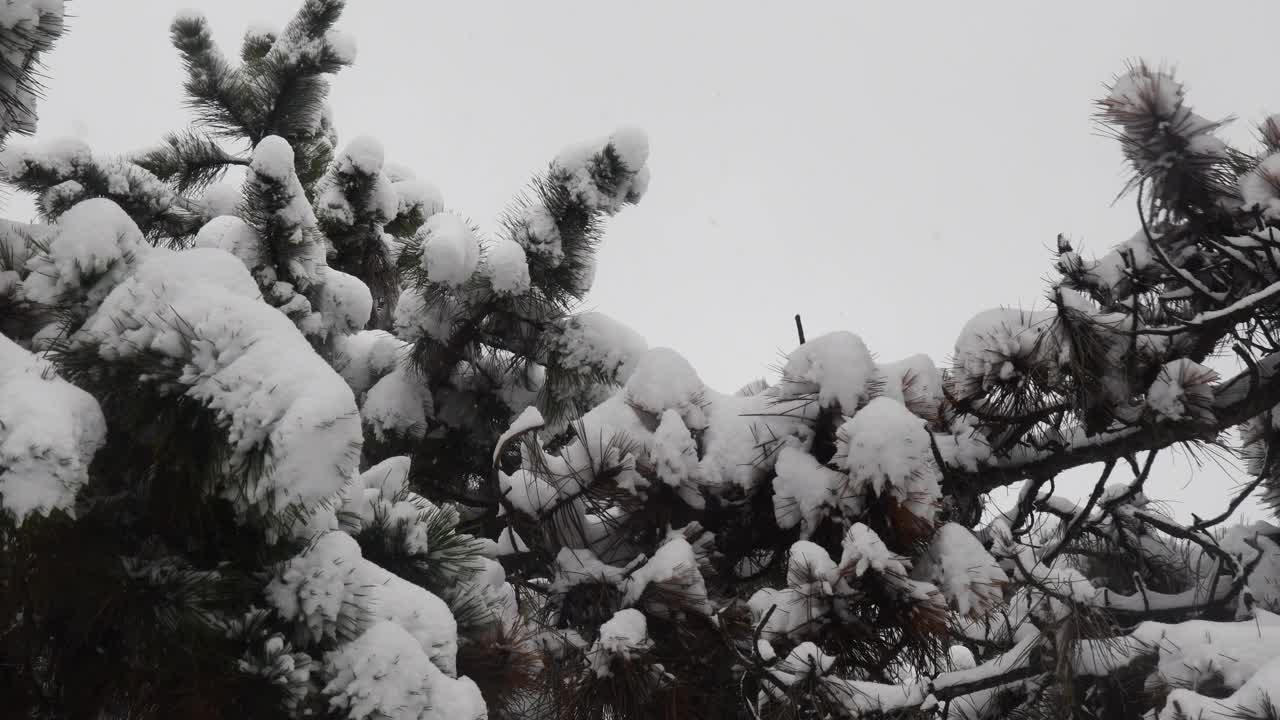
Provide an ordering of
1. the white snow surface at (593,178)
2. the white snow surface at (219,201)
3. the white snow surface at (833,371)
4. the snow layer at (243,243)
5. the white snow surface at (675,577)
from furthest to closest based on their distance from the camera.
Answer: the white snow surface at (219,201) → the white snow surface at (593,178) → the snow layer at (243,243) → the white snow surface at (833,371) → the white snow surface at (675,577)

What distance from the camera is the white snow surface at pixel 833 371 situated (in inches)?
79.6

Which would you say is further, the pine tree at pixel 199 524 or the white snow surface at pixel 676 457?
the white snow surface at pixel 676 457

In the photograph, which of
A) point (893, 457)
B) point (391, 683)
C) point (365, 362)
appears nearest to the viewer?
point (391, 683)

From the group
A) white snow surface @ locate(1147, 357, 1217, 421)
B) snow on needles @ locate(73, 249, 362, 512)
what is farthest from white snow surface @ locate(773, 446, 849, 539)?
snow on needles @ locate(73, 249, 362, 512)

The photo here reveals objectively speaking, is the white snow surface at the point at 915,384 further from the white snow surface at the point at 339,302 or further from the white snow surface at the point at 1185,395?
the white snow surface at the point at 339,302

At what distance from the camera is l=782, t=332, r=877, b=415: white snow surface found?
202 centimetres

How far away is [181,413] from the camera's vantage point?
134cm

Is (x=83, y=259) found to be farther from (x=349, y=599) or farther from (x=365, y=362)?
(x=365, y=362)

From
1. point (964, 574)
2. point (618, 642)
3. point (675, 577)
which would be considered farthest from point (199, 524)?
point (964, 574)

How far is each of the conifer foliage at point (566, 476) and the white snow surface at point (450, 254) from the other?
12 mm

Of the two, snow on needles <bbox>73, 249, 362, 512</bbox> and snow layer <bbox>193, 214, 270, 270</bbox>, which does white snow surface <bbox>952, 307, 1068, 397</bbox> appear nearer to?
snow on needles <bbox>73, 249, 362, 512</bbox>

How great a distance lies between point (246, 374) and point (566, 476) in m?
0.98

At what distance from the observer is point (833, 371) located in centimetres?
205

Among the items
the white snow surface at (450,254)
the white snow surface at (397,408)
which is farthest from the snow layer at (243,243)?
the white snow surface at (397,408)
